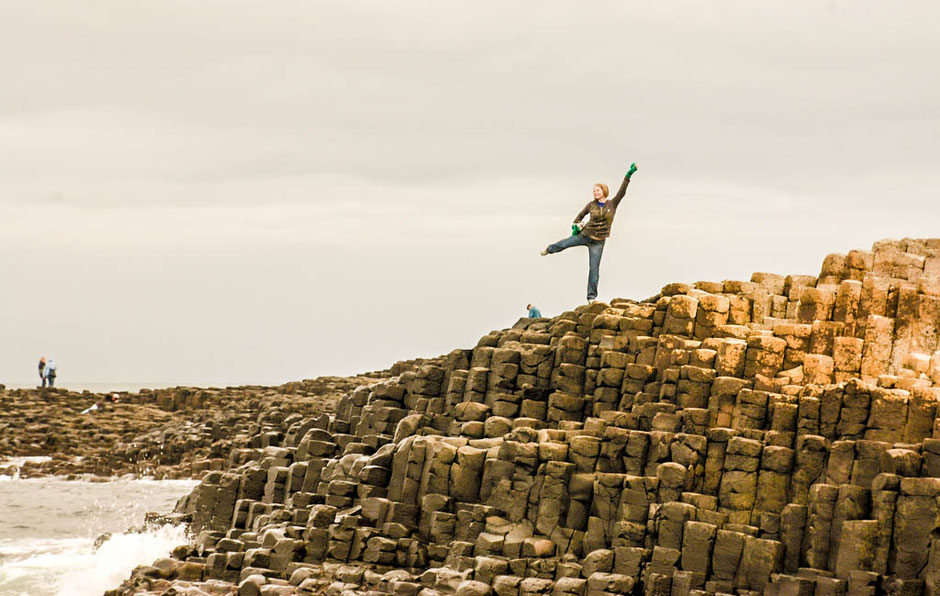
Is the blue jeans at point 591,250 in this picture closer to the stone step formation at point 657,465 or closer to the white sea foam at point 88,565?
the stone step formation at point 657,465

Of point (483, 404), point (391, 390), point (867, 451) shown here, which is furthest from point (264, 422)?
point (867, 451)

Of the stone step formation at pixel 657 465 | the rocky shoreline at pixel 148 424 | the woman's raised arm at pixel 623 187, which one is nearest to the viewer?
the stone step formation at pixel 657 465

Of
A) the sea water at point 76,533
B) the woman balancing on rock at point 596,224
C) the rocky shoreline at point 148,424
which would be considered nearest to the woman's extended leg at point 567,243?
the woman balancing on rock at point 596,224

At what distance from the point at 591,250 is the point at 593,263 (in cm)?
63

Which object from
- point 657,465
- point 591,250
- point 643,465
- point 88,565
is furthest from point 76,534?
point 657,465

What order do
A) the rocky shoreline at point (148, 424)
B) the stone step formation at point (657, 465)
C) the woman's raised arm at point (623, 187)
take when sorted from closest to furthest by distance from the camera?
1. the stone step formation at point (657, 465)
2. the woman's raised arm at point (623, 187)
3. the rocky shoreline at point (148, 424)

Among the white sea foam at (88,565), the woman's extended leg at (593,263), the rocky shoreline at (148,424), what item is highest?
the woman's extended leg at (593,263)

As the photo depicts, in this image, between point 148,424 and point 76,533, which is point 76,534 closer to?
point 76,533

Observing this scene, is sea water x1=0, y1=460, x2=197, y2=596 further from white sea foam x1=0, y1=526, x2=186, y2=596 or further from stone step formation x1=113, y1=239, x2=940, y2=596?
stone step formation x1=113, y1=239, x2=940, y2=596

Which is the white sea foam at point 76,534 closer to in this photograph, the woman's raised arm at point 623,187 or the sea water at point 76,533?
the sea water at point 76,533

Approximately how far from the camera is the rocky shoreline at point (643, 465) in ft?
101

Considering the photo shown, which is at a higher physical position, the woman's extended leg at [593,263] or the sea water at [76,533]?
the woman's extended leg at [593,263]

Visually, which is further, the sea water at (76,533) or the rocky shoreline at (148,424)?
the rocky shoreline at (148,424)

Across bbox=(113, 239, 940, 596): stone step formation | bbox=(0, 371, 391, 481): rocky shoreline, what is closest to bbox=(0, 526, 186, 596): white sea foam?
bbox=(113, 239, 940, 596): stone step formation
